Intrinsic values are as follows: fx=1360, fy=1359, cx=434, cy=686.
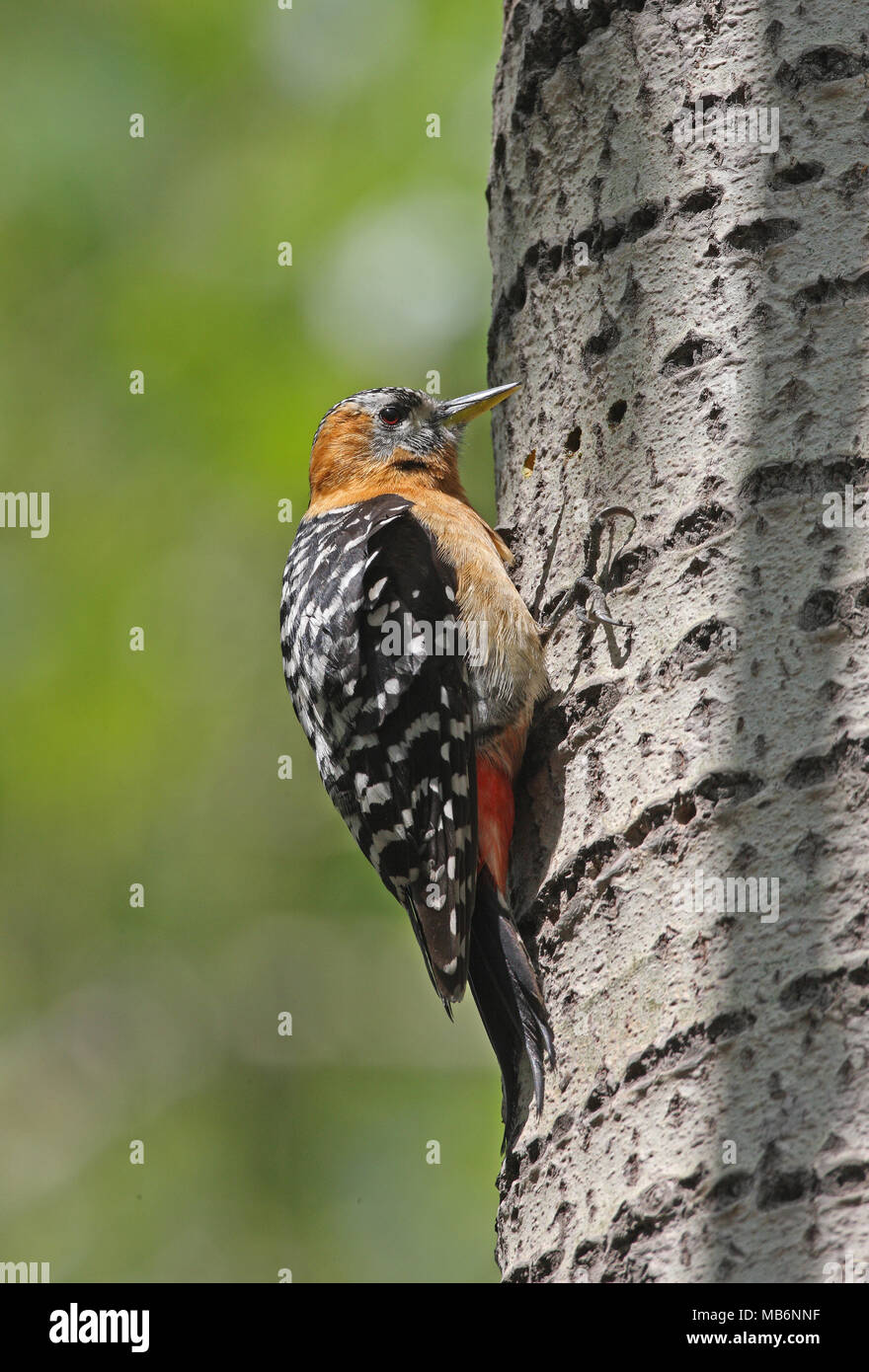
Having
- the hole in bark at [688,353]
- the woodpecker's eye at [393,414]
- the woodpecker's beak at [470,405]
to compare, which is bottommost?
the hole in bark at [688,353]

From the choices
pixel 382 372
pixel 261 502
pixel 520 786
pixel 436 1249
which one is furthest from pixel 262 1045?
pixel 520 786

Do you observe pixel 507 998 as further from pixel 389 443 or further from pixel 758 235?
pixel 389 443

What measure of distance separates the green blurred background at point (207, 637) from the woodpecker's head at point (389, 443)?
0.94m

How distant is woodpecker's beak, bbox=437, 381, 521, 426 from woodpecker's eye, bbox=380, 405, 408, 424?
0.47ft

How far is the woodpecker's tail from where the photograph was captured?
101 inches

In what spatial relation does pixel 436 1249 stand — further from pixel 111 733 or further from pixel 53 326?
pixel 53 326

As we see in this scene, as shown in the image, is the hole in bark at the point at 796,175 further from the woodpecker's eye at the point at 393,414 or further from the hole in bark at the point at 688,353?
the woodpecker's eye at the point at 393,414

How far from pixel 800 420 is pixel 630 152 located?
88 centimetres

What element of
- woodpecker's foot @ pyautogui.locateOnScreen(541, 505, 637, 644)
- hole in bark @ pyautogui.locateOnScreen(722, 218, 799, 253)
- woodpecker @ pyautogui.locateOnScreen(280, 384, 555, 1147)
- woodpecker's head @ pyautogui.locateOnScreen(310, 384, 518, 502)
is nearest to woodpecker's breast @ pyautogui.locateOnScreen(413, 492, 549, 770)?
woodpecker @ pyautogui.locateOnScreen(280, 384, 555, 1147)

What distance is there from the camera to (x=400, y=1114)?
670 cm

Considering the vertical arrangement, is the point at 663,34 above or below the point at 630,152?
above

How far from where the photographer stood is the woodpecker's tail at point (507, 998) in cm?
255

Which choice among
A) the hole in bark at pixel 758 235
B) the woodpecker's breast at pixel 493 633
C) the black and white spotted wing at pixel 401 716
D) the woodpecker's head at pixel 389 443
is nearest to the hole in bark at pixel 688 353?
the hole in bark at pixel 758 235

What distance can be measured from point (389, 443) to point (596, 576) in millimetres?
1937
